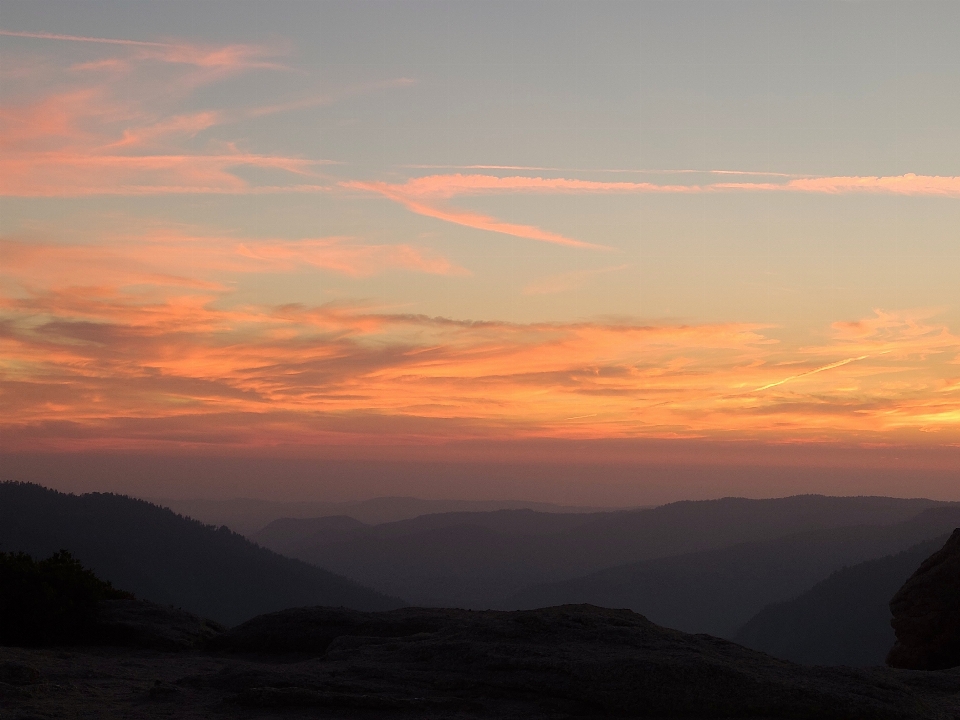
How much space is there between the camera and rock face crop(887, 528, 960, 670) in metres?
24.4

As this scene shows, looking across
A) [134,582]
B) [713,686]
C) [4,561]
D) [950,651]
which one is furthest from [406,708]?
[134,582]

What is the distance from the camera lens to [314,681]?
1459 centimetres

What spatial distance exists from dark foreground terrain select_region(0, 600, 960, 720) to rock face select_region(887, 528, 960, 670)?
293 inches

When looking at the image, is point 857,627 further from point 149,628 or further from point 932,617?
point 149,628

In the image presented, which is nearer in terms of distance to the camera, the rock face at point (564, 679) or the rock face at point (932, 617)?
the rock face at point (564, 679)

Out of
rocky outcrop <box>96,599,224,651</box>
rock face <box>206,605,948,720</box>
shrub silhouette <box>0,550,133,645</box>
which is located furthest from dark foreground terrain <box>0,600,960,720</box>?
shrub silhouette <box>0,550,133,645</box>

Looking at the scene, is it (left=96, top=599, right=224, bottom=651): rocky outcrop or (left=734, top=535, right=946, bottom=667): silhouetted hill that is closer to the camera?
(left=96, top=599, right=224, bottom=651): rocky outcrop

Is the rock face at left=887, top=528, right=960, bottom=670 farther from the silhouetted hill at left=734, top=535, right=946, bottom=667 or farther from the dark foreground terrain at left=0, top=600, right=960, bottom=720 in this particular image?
the silhouetted hill at left=734, top=535, right=946, bottom=667

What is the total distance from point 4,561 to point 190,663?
7.40m

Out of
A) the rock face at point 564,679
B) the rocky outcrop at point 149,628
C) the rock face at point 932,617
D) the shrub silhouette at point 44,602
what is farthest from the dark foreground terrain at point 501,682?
the rock face at point 932,617

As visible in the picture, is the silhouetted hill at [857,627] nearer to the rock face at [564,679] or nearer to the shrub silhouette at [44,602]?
the shrub silhouette at [44,602]

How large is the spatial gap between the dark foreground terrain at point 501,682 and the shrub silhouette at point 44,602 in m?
2.82

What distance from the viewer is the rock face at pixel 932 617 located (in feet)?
80.1

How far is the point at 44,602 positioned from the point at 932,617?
24638 mm
